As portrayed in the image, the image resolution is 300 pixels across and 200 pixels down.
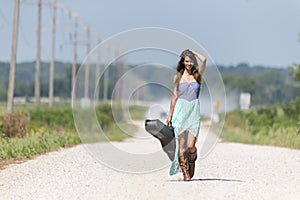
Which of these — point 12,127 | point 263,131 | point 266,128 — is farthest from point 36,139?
point 266,128

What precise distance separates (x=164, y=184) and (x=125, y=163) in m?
4.90

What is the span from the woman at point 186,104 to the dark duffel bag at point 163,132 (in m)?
0.22

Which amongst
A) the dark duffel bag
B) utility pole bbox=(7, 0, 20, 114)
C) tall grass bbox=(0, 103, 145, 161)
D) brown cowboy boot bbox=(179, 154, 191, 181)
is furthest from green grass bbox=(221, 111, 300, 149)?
brown cowboy boot bbox=(179, 154, 191, 181)

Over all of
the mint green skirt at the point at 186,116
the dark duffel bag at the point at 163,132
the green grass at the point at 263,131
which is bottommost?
the green grass at the point at 263,131

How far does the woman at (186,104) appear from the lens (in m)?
14.6

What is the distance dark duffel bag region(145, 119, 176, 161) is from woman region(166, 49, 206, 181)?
0.22 metres

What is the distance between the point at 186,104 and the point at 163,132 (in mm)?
778

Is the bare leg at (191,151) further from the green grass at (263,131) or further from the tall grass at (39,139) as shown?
the green grass at (263,131)

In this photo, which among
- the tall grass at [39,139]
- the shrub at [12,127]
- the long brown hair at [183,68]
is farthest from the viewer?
the shrub at [12,127]

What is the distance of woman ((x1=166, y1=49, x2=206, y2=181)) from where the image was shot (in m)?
14.6

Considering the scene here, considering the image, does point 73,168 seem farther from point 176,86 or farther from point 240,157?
point 240,157

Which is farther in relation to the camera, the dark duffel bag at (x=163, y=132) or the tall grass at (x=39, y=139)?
the tall grass at (x=39, y=139)

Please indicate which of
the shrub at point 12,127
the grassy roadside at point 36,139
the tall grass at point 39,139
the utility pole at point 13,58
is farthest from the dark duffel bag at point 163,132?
the utility pole at point 13,58

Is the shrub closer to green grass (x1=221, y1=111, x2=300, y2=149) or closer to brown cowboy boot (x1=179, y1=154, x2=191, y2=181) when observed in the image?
green grass (x1=221, y1=111, x2=300, y2=149)
